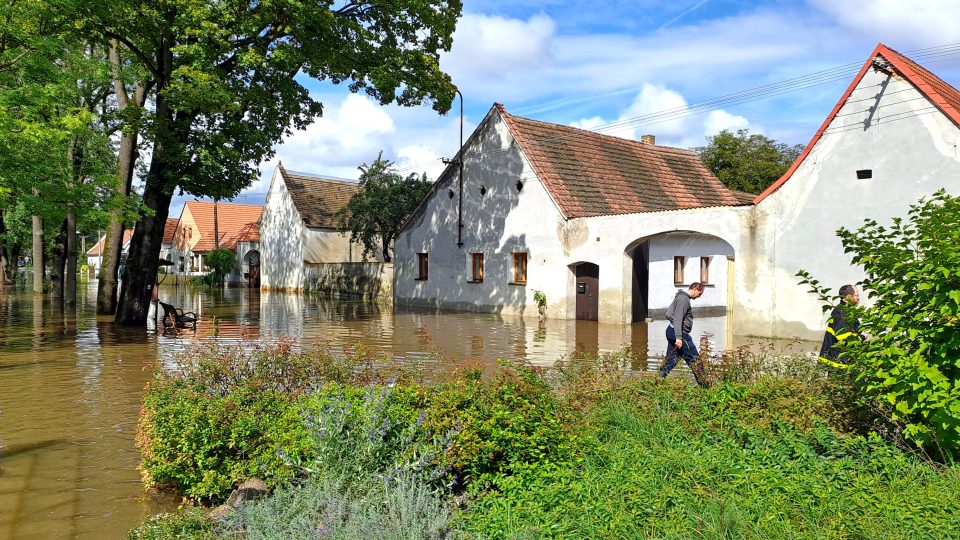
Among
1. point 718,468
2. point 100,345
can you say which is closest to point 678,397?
point 718,468

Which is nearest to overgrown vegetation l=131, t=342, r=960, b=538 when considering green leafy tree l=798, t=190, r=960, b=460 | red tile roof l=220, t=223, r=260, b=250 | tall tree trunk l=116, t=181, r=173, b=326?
green leafy tree l=798, t=190, r=960, b=460

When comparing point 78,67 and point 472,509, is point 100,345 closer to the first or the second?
point 78,67

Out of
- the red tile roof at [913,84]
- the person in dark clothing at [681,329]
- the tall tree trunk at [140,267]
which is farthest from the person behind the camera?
the tall tree trunk at [140,267]

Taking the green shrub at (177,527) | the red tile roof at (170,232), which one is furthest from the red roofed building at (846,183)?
the red tile roof at (170,232)

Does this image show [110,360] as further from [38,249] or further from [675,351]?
[38,249]

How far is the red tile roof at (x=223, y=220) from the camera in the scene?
6169 centimetres

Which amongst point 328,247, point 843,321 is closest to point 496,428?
point 843,321

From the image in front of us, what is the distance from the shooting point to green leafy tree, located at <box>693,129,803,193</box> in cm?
5362

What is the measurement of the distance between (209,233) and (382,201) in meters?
30.6

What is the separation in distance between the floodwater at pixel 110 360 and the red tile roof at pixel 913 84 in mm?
5943

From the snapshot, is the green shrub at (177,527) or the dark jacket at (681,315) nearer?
the green shrub at (177,527)

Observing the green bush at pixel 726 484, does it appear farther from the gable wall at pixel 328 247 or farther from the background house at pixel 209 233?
the background house at pixel 209 233

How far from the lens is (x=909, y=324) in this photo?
592 centimetres

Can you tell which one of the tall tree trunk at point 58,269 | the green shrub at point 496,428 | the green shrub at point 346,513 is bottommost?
the green shrub at point 346,513
